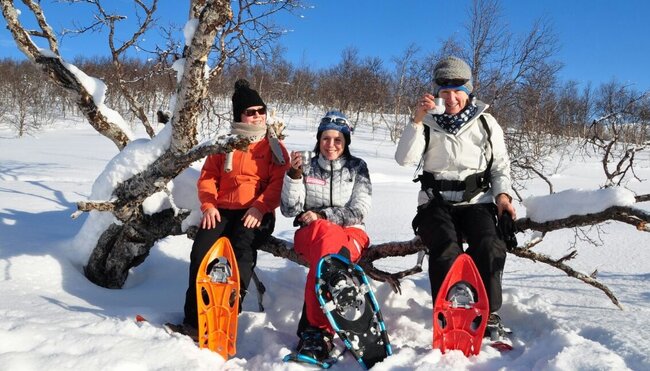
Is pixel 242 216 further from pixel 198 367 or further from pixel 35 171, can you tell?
pixel 35 171

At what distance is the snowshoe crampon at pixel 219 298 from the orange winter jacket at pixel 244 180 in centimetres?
44

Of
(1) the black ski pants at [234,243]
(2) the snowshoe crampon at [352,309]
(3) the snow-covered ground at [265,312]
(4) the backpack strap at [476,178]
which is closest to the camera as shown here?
(3) the snow-covered ground at [265,312]

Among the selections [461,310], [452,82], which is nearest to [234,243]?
[461,310]

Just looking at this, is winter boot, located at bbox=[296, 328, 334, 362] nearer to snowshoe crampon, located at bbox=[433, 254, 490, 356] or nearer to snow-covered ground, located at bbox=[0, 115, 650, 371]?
snow-covered ground, located at bbox=[0, 115, 650, 371]

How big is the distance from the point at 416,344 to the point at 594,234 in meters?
4.65

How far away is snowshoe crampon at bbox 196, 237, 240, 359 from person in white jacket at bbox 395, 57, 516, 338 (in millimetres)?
1158

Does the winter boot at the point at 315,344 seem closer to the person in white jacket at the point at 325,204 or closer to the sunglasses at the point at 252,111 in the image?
the person in white jacket at the point at 325,204

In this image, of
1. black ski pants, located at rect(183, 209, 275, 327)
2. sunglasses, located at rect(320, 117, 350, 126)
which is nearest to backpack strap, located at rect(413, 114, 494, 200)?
sunglasses, located at rect(320, 117, 350, 126)

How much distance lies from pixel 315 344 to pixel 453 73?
1.82 m

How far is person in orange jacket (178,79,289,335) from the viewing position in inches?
107

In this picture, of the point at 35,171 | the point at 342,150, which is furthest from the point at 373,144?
the point at 342,150

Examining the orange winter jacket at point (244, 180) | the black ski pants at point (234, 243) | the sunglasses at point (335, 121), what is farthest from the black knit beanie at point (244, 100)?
the black ski pants at point (234, 243)

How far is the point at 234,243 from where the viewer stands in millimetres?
2719

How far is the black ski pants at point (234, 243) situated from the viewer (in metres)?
2.50
